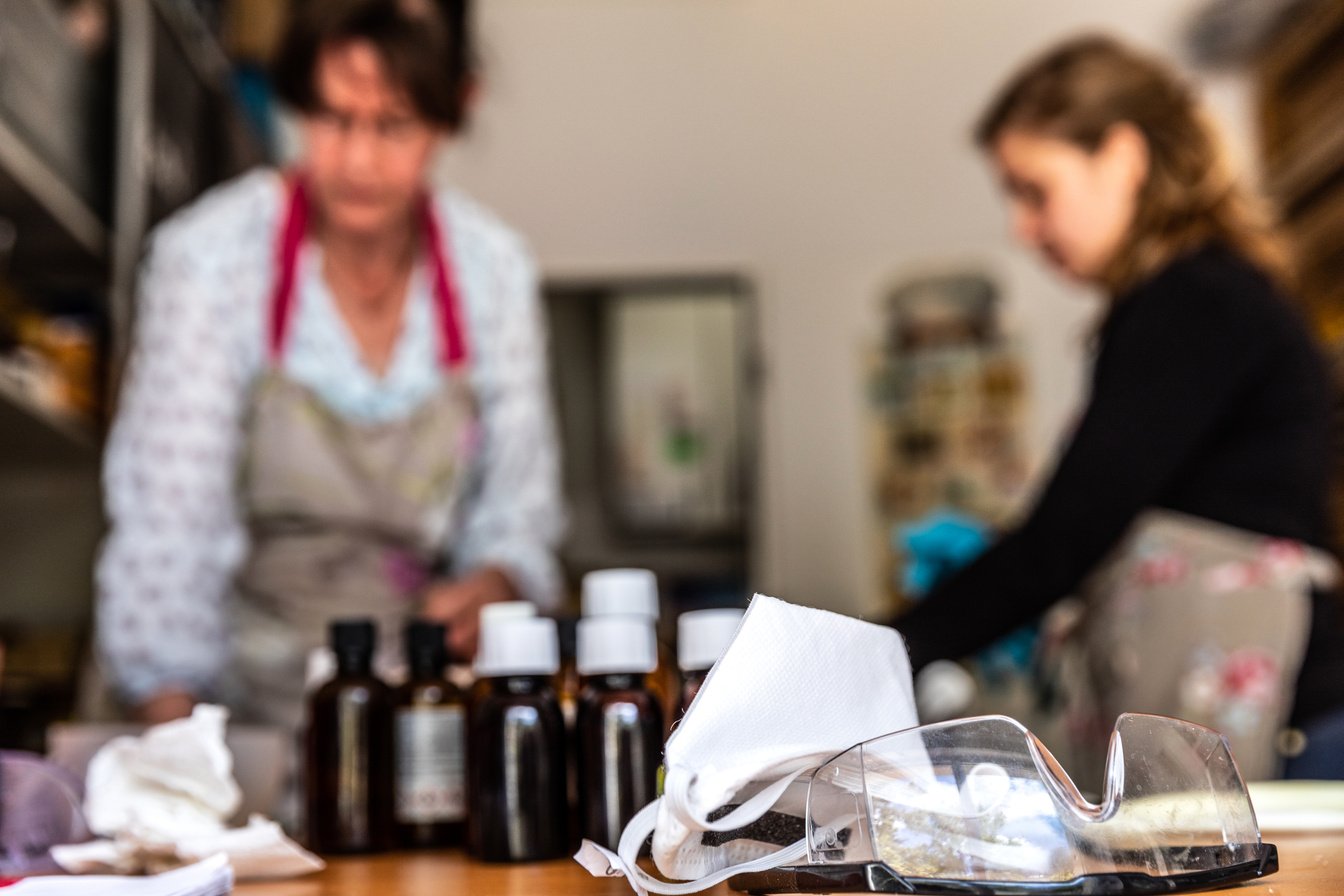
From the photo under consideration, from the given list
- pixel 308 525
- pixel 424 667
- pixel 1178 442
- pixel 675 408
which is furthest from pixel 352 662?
pixel 675 408

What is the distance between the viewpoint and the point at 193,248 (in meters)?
1.45

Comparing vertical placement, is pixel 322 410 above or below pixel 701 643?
above

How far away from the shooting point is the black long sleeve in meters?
1.09

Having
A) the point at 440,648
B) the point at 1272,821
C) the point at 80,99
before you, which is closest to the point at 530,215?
the point at 80,99

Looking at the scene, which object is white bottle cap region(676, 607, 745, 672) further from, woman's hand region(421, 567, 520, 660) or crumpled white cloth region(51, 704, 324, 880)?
woman's hand region(421, 567, 520, 660)

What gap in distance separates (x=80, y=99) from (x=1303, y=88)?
2.30 metres

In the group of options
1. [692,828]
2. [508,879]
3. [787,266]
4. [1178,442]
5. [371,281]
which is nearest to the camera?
[692,828]

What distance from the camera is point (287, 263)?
1.46 meters

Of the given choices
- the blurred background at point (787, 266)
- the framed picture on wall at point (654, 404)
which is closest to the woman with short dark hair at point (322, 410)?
the blurred background at point (787, 266)

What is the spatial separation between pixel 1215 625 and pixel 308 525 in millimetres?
932

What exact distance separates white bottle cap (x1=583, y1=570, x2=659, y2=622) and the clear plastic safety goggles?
10.3 inches

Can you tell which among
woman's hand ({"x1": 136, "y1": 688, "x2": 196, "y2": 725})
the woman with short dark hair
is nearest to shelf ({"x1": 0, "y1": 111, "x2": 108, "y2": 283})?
the woman with short dark hair

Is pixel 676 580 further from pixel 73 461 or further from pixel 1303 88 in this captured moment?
pixel 1303 88

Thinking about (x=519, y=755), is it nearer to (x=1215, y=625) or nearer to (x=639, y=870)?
(x=639, y=870)
